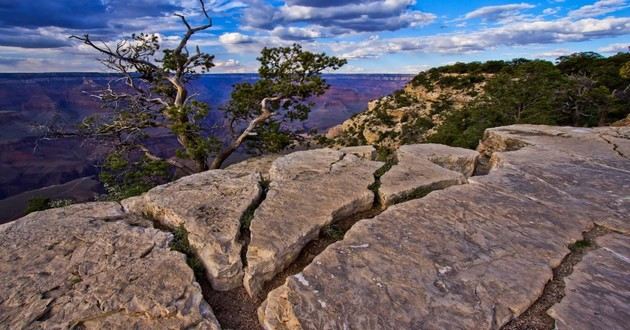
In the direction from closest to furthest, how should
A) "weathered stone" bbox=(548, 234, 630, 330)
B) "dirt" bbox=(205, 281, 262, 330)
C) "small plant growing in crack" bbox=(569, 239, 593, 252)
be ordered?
1. "weathered stone" bbox=(548, 234, 630, 330)
2. "dirt" bbox=(205, 281, 262, 330)
3. "small plant growing in crack" bbox=(569, 239, 593, 252)

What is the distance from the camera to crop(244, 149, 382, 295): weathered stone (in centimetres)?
533

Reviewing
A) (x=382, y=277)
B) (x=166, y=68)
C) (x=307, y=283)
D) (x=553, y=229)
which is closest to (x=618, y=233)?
(x=553, y=229)

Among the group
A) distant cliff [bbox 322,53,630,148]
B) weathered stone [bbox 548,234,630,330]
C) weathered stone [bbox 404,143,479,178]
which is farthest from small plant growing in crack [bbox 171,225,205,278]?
distant cliff [bbox 322,53,630,148]

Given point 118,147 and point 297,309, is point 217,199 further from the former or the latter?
point 118,147

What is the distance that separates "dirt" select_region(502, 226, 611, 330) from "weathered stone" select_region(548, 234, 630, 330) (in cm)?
7

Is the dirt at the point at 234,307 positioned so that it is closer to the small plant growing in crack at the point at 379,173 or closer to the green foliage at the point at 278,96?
the small plant growing in crack at the point at 379,173

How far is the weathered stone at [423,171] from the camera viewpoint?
23.5 feet

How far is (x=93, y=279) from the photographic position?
4.90m

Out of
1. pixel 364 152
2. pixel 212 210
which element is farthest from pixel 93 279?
pixel 364 152

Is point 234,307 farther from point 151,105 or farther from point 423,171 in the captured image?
point 151,105

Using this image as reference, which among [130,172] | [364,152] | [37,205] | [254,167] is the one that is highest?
[364,152]

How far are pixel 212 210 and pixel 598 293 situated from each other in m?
5.96

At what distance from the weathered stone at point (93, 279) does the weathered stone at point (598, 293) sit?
4241 millimetres

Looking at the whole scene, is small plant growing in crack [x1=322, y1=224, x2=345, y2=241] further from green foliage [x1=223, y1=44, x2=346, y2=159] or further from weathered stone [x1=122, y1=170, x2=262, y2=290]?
green foliage [x1=223, y1=44, x2=346, y2=159]
